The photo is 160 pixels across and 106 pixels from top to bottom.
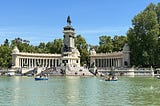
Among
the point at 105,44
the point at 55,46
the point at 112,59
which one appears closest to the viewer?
the point at 112,59

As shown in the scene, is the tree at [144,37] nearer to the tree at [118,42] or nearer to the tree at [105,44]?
the tree at [118,42]

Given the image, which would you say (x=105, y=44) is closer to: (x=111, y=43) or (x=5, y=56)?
(x=111, y=43)

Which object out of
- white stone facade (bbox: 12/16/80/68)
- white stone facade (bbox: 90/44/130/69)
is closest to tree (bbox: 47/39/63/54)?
white stone facade (bbox: 12/16/80/68)

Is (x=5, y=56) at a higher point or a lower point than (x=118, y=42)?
lower

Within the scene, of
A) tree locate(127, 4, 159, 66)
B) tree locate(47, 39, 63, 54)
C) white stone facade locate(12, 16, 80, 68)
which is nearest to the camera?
tree locate(127, 4, 159, 66)

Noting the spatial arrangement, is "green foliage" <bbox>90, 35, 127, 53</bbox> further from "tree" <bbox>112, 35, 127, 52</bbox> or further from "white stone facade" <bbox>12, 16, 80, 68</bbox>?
"white stone facade" <bbox>12, 16, 80, 68</bbox>

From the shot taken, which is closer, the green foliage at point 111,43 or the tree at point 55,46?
the green foliage at point 111,43

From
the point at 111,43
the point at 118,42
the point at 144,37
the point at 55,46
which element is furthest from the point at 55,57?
the point at 144,37

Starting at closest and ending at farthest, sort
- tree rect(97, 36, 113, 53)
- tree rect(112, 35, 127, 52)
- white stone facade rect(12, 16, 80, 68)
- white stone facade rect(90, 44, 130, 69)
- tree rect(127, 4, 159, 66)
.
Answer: tree rect(127, 4, 159, 66), white stone facade rect(90, 44, 130, 69), white stone facade rect(12, 16, 80, 68), tree rect(112, 35, 127, 52), tree rect(97, 36, 113, 53)

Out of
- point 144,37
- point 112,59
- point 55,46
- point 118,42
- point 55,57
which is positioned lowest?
point 112,59

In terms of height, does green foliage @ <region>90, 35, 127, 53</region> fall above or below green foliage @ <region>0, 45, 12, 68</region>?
above

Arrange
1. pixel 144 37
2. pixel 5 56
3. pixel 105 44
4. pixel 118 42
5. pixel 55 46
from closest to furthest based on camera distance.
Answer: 1. pixel 144 37
2. pixel 118 42
3. pixel 5 56
4. pixel 105 44
5. pixel 55 46

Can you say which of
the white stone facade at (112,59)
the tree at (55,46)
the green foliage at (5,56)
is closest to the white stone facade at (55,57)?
the green foliage at (5,56)

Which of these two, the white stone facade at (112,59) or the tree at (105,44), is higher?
the tree at (105,44)
